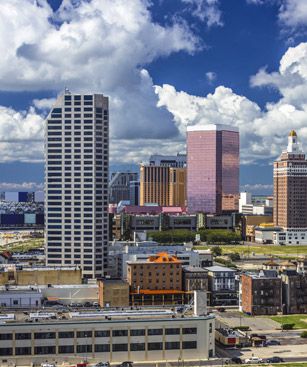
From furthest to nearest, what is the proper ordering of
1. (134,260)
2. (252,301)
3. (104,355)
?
(134,260), (252,301), (104,355)

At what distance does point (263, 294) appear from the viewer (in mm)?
95688

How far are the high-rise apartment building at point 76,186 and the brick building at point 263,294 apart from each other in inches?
1317

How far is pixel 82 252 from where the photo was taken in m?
122

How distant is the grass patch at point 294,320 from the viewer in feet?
289

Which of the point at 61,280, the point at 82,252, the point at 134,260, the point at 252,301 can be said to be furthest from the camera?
the point at 82,252

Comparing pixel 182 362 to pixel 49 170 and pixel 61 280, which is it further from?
pixel 49 170

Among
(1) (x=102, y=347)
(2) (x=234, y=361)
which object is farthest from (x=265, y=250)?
(1) (x=102, y=347)

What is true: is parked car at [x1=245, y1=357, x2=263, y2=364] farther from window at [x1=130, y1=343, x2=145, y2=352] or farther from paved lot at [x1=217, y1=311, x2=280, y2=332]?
paved lot at [x1=217, y1=311, x2=280, y2=332]

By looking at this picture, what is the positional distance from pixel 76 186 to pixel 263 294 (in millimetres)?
40014

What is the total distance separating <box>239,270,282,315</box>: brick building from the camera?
9519 cm

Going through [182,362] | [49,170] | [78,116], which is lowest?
[182,362]

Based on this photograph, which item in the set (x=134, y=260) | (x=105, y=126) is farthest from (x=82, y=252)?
(x=105, y=126)

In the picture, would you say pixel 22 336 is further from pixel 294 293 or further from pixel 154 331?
pixel 294 293

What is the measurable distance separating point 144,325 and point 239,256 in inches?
3668
